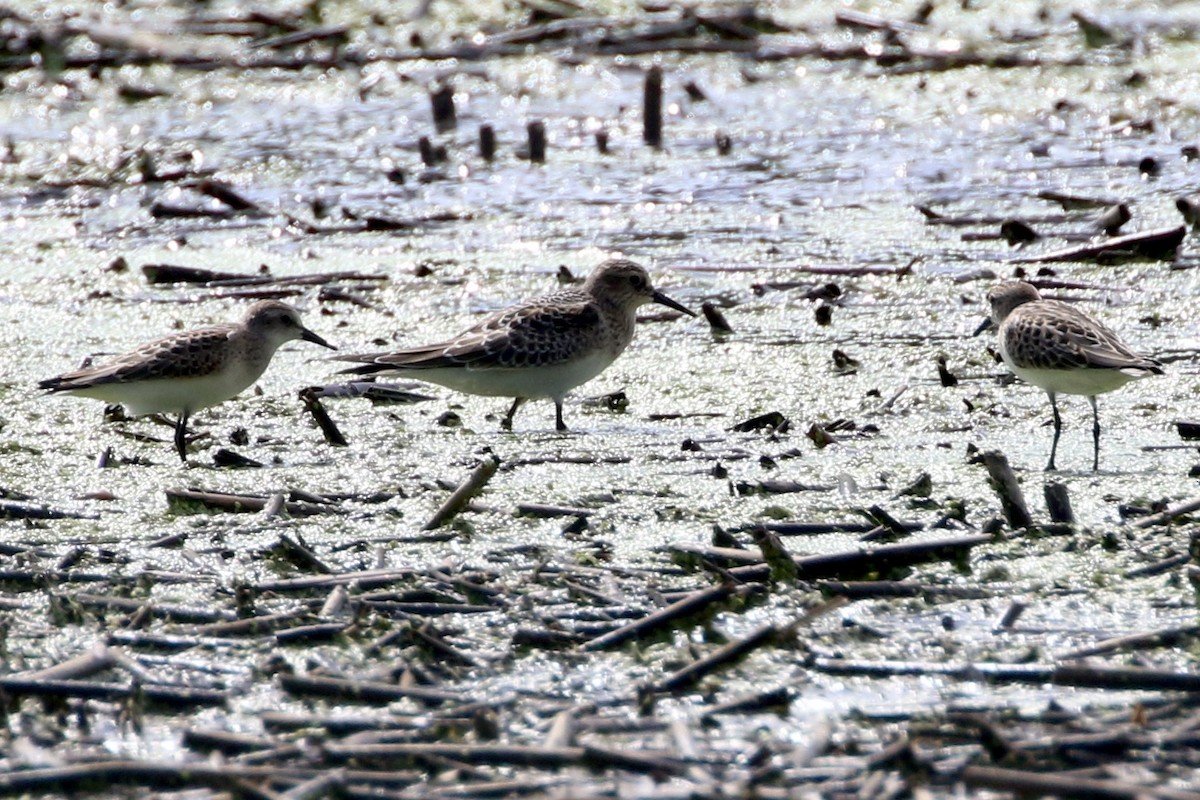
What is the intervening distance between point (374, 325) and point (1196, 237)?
4.74m

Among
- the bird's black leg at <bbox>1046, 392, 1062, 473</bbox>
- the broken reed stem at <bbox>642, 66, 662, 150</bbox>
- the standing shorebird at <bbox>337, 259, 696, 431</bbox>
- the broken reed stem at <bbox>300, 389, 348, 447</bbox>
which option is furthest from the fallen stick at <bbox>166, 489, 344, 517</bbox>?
the broken reed stem at <bbox>642, 66, 662, 150</bbox>

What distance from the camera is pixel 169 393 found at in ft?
25.3

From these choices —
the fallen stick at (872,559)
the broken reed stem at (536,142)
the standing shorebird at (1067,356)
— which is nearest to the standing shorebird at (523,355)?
the standing shorebird at (1067,356)

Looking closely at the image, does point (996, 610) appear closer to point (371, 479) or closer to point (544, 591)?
point (544, 591)

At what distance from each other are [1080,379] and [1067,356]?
114 millimetres

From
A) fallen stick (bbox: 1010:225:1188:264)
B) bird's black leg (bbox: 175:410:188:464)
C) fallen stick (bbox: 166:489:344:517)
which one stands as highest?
fallen stick (bbox: 1010:225:1188:264)

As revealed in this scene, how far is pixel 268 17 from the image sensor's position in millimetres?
17797

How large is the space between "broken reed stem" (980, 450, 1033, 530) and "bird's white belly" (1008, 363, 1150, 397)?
1.14m

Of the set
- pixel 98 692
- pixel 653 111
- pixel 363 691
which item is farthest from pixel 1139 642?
pixel 653 111

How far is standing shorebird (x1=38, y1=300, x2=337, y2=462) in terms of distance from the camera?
25.2 feet

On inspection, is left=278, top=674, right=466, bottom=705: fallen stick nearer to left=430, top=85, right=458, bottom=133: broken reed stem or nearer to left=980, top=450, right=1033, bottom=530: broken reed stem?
left=980, top=450, right=1033, bottom=530: broken reed stem

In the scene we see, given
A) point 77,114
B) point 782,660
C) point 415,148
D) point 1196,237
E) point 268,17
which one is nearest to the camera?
point 782,660

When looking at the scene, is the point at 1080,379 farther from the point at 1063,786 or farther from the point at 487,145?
the point at 487,145

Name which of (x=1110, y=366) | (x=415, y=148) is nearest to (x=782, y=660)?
(x=1110, y=366)
